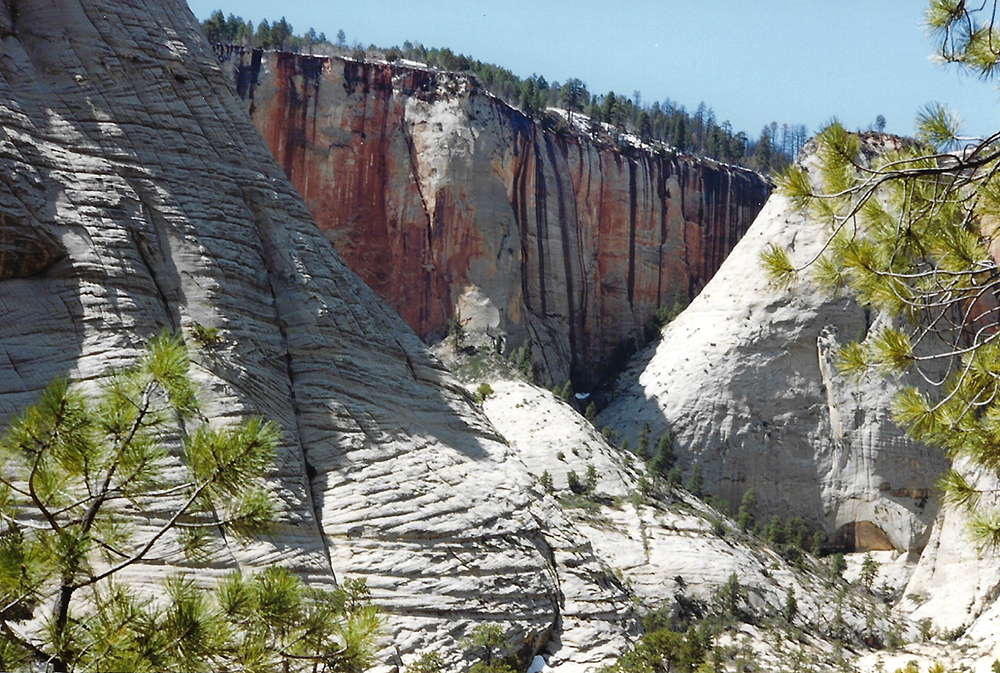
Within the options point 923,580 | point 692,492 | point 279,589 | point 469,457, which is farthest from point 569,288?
point 279,589

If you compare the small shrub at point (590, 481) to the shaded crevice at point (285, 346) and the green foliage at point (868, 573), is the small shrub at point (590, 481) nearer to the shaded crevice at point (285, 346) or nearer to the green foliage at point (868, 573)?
the green foliage at point (868, 573)

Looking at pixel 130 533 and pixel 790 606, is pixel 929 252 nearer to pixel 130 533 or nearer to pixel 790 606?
pixel 130 533

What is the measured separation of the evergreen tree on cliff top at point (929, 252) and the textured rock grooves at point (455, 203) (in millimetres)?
42887

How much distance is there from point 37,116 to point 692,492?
30422 millimetres

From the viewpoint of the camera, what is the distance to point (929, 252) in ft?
28.9

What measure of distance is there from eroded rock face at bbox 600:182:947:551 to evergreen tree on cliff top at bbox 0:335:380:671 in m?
41.2

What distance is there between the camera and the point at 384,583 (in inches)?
995

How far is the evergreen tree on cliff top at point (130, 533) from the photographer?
756cm

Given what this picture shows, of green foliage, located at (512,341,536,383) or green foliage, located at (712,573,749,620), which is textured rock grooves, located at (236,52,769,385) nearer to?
green foliage, located at (512,341,536,383)

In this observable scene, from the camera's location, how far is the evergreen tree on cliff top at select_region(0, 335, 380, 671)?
7.56m

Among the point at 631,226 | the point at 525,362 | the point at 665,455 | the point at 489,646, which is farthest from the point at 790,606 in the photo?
the point at 631,226

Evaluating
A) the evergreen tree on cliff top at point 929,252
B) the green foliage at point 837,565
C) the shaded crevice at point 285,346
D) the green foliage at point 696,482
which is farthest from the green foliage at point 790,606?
the evergreen tree on cliff top at point 929,252

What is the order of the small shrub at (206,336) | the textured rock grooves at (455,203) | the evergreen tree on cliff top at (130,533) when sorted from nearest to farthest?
the evergreen tree on cliff top at (130,533) → the small shrub at (206,336) → the textured rock grooves at (455,203)

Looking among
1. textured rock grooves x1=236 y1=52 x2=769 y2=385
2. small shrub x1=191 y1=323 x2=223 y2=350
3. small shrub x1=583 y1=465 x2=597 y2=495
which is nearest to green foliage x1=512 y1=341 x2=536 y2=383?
textured rock grooves x1=236 y1=52 x2=769 y2=385
